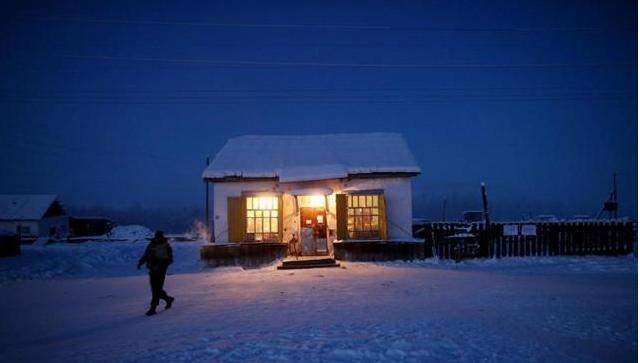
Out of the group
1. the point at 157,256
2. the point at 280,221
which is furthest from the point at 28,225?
the point at 157,256

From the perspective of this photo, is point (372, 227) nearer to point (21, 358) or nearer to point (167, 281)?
point (167, 281)

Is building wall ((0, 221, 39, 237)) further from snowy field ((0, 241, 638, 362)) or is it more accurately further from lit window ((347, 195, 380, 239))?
lit window ((347, 195, 380, 239))

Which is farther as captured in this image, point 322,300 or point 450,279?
point 450,279

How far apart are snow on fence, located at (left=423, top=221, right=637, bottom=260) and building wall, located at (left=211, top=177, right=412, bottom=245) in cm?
119

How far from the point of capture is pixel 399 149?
17828 millimetres

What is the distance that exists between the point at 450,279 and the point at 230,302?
6.25 m

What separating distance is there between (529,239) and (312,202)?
8.93 m

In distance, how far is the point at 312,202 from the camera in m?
16.6

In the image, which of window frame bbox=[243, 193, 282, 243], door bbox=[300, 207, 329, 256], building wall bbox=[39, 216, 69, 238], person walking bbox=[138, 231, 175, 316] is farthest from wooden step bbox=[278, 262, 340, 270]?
building wall bbox=[39, 216, 69, 238]

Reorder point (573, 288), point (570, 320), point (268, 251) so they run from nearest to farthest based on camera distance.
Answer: point (570, 320) → point (573, 288) → point (268, 251)

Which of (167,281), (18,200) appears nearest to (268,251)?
(167,281)

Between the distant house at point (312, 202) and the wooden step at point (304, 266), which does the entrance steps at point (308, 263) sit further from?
the distant house at point (312, 202)

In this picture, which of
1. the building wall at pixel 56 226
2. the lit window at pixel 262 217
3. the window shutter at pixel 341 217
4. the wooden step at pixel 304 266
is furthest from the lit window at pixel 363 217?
the building wall at pixel 56 226

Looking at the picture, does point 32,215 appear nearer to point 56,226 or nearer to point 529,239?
point 56,226
